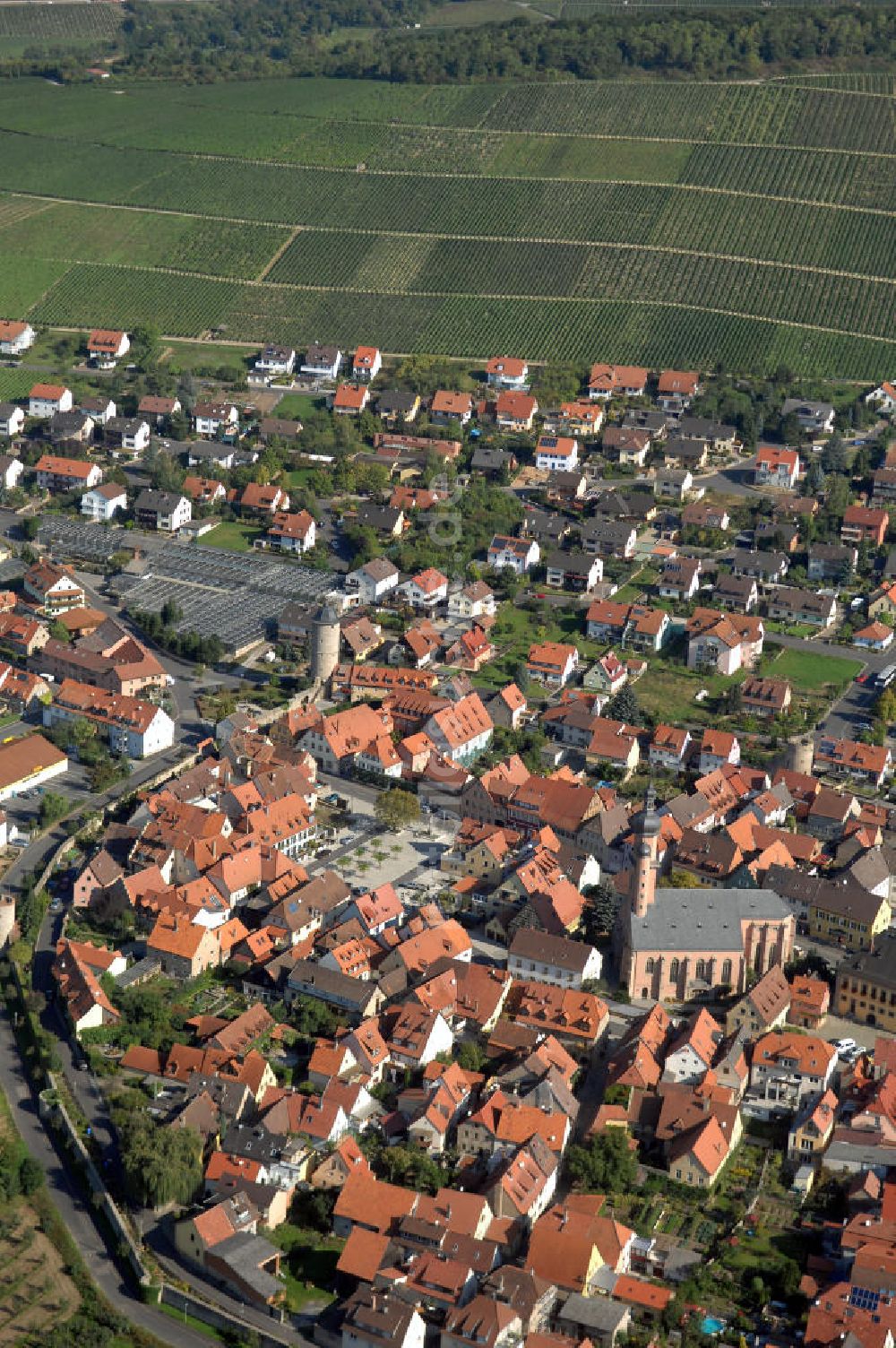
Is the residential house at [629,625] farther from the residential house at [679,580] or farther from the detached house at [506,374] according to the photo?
the detached house at [506,374]

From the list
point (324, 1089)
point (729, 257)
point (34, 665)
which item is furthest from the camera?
point (729, 257)

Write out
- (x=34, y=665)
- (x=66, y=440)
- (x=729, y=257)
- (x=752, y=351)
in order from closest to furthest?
(x=34, y=665) → (x=66, y=440) → (x=752, y=351) → (x=729, y=257)

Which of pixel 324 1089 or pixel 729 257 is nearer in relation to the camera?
pixel 324 1089

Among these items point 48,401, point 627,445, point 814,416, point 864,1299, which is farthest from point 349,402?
point 864,1299

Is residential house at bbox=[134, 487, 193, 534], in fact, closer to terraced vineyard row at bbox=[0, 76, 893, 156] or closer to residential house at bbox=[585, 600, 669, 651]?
residential house at bbox=[585, 600, 669, 651]

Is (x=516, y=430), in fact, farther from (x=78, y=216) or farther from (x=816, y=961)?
(x=816, y=961)

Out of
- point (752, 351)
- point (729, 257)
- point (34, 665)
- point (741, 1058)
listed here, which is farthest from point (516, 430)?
point (741, 1058)
